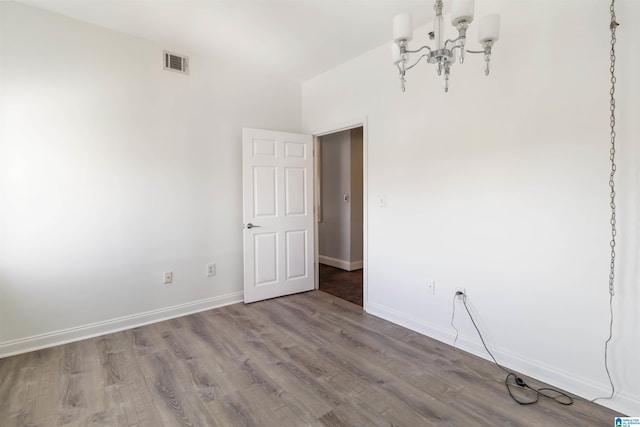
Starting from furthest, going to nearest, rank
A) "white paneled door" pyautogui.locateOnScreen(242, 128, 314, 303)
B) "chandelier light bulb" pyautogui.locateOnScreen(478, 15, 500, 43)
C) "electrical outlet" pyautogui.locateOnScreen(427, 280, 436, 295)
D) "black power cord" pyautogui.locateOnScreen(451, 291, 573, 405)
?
1. "white paneled door" pyautogui.locateOnScreen(242, 128, 314, 303)
2. "electrical outlet" pyautogui.locateOnScreen(427, 280, 436, 295)
3. "black power cord" pyautogui.locateOnScreen(451, 291, 573, 405)
4. "chandelier light bulb" pyautogui.locateOnScreen(478, 15, 500, 43)

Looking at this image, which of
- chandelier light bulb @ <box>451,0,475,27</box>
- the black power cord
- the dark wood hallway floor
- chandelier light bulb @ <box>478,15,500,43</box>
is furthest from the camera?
the dark wood hallway floor

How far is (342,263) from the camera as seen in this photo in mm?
5301

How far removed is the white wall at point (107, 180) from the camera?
2.47 m

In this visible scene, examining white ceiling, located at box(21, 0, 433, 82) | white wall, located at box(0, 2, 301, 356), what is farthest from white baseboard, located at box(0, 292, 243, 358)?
white ceiling, located at box(21, 0, 433, 82)

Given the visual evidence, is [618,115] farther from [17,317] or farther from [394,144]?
[17,317]

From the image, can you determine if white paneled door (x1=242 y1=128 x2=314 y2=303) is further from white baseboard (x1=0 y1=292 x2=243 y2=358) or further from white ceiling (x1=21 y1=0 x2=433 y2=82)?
white ceiling (x1=21 y1=0 x2=433 y2=82)

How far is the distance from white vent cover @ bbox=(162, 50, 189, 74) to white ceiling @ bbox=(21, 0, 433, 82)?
7cm

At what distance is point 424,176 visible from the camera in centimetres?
277

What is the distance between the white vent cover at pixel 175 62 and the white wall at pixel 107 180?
5 centimetres

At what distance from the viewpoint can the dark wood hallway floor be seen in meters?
3.90

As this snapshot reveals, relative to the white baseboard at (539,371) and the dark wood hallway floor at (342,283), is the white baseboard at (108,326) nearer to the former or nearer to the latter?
the dark wood hallway floor at (342,283)

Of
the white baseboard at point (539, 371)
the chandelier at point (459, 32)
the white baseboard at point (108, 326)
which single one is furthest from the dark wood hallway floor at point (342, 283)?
the chandelier at point (459, 32)

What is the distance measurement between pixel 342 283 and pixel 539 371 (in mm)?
2596

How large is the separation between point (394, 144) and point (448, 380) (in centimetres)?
198
